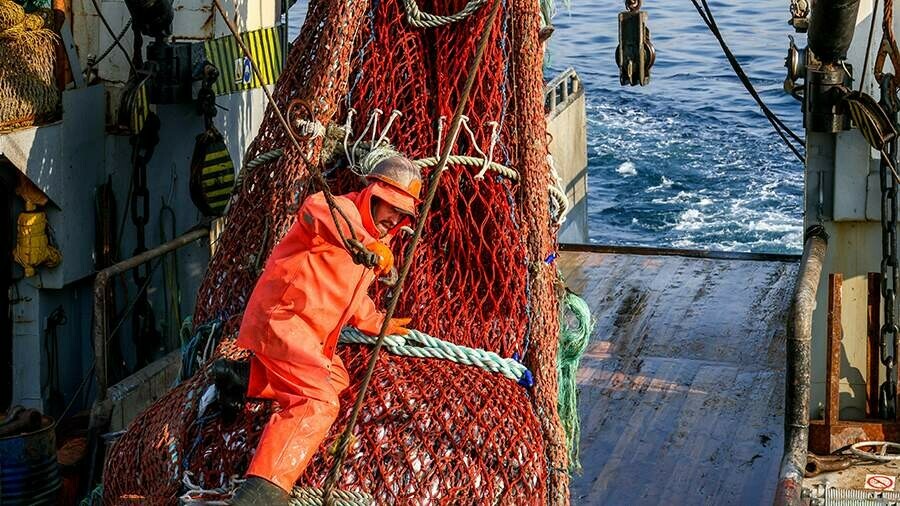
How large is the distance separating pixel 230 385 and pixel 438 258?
3.22ft

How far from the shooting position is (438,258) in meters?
5.26

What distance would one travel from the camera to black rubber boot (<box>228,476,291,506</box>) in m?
4.41

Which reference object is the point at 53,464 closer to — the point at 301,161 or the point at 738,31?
the point at 301,161

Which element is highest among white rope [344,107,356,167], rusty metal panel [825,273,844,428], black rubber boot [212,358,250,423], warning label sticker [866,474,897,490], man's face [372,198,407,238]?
white rope [344,107,356,167]

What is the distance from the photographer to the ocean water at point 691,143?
22281mm

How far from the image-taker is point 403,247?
5.29 metres

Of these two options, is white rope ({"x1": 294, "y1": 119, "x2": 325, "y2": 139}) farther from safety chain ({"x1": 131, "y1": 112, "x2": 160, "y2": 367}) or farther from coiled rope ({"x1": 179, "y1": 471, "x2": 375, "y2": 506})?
safety chain ({"x1": 131, "y1": 112, "x2": 160, "y2": 367})

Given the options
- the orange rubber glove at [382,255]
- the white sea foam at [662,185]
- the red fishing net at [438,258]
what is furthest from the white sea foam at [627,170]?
the orange rubber glove at [382,255]

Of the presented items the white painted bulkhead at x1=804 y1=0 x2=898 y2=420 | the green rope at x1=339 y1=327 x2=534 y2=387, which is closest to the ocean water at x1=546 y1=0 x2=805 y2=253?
the white painted bulkhead at x1=804 y1=0 x2=898 y2=420

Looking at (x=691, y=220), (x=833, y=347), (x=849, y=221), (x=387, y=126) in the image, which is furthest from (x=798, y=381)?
(x=691, y=220)

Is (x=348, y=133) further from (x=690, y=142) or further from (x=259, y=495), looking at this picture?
(x=690, y=142)

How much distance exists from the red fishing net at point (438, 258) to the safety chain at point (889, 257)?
93.7 inches

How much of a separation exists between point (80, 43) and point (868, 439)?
5.96m

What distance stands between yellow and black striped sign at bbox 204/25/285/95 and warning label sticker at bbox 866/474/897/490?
5.13m
